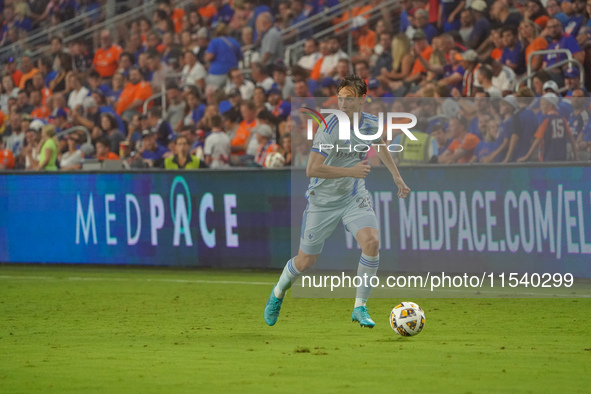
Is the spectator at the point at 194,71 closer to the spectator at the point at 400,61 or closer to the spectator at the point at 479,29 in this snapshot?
the spectator at the point at 400,61

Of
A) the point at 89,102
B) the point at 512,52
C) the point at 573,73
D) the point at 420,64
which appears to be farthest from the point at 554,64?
the point at 89,102

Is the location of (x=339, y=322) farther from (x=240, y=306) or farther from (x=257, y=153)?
(x=257, y=153)

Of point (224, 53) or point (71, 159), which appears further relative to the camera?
point (224, 53)

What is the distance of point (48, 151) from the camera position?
20.0 meters

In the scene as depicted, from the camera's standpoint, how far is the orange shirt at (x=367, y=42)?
65.8 feet

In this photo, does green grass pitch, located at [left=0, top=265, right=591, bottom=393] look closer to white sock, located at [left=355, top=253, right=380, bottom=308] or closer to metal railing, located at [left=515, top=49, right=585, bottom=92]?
white sock, located at [left=355, top=253, right=380, bottom=308]

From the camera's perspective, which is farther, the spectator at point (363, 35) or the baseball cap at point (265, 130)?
the spectator at point (363, 35)

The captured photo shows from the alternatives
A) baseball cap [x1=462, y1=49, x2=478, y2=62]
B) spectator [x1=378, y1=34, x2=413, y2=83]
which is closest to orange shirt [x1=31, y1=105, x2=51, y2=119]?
spectator [x1=378, y1=34, x2=413, y2=83]

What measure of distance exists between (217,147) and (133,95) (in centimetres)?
545

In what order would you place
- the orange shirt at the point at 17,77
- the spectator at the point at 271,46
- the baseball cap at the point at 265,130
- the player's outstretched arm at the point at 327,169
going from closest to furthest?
the player's outstretched arm at the point at 327,169, the baseball cap at the point at 265,130, the spectator at the point at 271,46, the orange shirt at the point at 17,77

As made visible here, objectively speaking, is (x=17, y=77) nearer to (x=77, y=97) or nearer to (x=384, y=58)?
(x=77, y=97)

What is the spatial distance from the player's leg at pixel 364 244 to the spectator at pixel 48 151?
11.9 meters

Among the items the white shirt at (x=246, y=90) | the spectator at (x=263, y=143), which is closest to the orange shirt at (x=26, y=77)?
the white shirt at (x=246, y=90)

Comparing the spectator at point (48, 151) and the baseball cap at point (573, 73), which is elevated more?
the baseball cap at point (573, 73)
